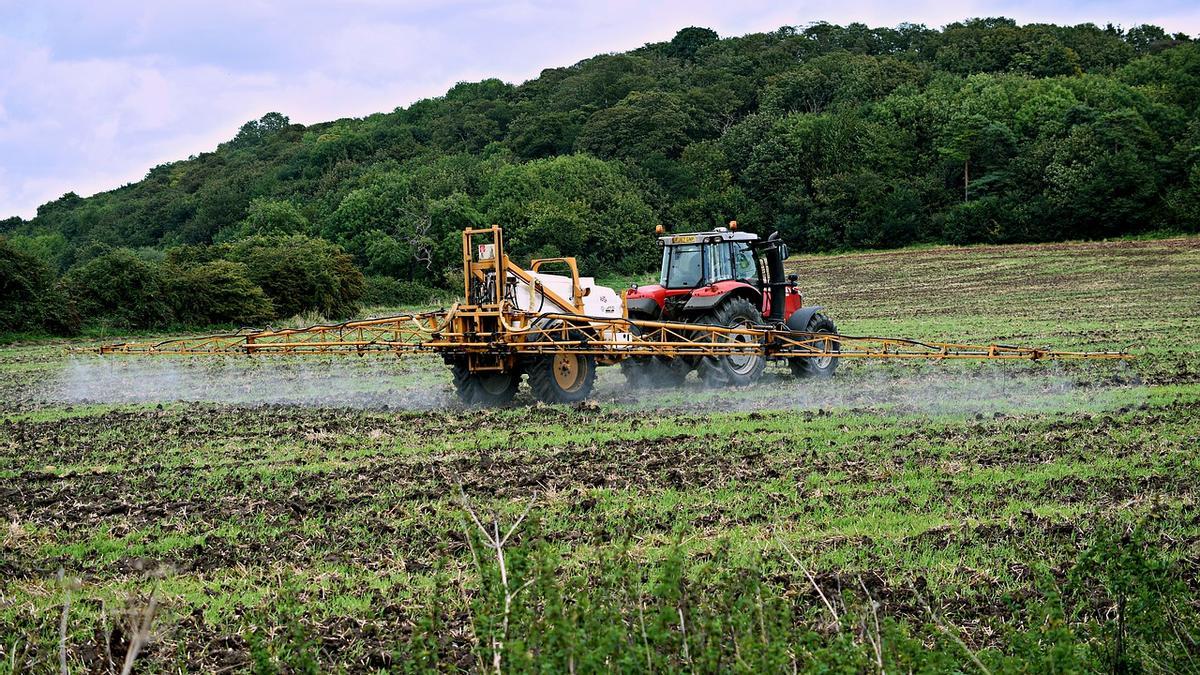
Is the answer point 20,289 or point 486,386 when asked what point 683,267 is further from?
point 20,289

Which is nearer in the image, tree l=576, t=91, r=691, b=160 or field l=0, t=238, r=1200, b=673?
field l=0, t=238, r=1200, b=673

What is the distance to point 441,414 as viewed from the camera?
46.4ft

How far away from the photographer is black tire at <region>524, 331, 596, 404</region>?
1471cm

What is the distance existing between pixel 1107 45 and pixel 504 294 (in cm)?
8797

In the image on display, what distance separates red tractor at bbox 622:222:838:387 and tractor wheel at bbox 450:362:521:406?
77.1 inches

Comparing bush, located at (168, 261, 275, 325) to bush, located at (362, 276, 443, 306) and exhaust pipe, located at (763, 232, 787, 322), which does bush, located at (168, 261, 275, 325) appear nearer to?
bush, located at (362, 276, 443, 306)

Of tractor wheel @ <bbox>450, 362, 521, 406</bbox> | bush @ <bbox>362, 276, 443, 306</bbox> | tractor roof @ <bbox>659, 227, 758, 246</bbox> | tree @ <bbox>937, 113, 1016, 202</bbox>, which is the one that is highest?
tree @ <bbox>937, 113, 1016, 202</bbox>

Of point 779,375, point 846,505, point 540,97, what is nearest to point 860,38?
point 540,97

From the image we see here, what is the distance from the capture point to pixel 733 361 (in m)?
16.8

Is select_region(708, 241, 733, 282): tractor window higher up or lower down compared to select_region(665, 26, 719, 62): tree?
lower down

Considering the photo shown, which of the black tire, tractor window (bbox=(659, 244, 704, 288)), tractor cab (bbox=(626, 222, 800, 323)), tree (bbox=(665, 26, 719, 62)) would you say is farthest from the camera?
tree (bbox=(665, 26, 719, 62))

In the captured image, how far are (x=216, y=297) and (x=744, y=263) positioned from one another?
73.3 feet

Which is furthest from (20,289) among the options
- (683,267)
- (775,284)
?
(775,284)

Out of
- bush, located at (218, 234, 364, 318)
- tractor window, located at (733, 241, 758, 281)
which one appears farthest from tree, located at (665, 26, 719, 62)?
tractor window, located at (733, 241, 758, 281)
